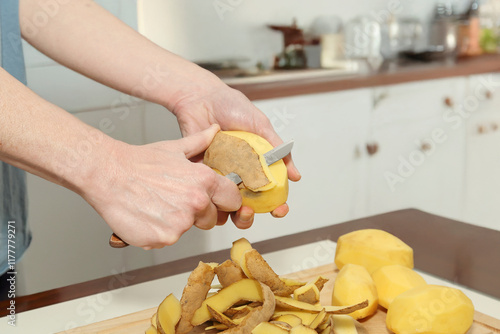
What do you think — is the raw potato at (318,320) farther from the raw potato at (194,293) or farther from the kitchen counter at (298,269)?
the kitchen counter at (298,269)

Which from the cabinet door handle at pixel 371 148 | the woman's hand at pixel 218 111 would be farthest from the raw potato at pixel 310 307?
the cabinet door handle at pixel 371 148

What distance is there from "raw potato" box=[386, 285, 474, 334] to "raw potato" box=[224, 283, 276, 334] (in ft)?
0.55

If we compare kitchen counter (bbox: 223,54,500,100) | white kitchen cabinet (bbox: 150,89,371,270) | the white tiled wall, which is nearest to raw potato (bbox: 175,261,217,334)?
white kitchen cabinet (bbox: 150,89,371,270)

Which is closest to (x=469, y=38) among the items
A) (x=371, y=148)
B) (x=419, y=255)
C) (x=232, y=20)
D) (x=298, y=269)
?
(x=371, y=148)

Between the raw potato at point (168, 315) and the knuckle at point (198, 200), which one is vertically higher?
the knuckle at point (198, 200)

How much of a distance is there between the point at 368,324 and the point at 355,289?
56 mm

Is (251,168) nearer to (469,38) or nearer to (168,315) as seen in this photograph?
(168,315)

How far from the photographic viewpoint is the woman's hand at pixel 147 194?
2.15 ft

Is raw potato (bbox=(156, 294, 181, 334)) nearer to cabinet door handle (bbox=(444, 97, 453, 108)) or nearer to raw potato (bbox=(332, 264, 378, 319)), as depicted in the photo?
raw potato (bbox=(332, 264, 378, 319))

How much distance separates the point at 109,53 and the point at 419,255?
64 centimetres

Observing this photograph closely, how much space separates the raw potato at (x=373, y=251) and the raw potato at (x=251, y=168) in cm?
16

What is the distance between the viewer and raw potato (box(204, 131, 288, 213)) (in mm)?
786

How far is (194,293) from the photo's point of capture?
728 mm

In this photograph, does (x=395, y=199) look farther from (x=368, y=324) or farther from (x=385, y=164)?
(x=368, y=324)
